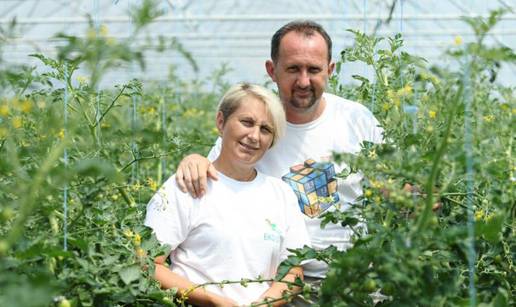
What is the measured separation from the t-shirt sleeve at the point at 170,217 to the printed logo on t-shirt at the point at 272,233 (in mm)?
234

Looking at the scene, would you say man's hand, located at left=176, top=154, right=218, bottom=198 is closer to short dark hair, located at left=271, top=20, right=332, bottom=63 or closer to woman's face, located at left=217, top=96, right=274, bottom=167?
woman's face, located at left=217, top=96, right=274, bottom=167

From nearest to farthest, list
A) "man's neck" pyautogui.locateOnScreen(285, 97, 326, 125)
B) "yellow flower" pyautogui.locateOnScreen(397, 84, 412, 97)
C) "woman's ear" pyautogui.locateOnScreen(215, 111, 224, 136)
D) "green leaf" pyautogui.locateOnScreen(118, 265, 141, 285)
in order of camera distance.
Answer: "green leaf" pyautogui.locateOnScreen(118, 265, 141, 285)
"yellow flower" pyautogui.locateOnScreen(397, 84, 412, 97)
"woman's ear" pyautogui.locateOnScreen(215, 111, 224, 136)
"man's neck" pyautogui.locateOnScreen(285, 97, 326, 125)

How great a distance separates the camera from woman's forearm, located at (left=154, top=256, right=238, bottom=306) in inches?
91.1

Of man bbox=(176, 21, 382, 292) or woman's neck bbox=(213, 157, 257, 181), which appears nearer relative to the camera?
woman's neck bbox=(213, 157, 257, 181)

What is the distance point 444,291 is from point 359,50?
4.47 feet

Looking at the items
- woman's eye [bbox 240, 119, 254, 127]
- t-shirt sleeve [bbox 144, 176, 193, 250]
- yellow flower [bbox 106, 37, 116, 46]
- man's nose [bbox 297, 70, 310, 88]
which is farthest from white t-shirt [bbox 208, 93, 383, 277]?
yellow flower [bbox 106, 37, 116, 46]

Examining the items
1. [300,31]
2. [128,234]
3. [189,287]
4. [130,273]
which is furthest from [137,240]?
[300,31]

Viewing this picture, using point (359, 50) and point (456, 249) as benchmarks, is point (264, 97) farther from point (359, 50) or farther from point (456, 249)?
point (456, 249)

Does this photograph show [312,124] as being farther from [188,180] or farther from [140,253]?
[140,253]

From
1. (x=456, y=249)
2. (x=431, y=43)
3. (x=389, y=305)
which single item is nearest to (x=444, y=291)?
(x=389, y=305)

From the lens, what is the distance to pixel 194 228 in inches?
95.7

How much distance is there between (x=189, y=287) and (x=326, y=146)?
2.55 feet

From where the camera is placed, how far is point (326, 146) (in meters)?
2.80

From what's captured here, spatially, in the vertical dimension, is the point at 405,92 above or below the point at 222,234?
above
